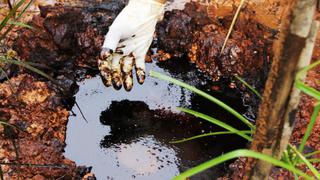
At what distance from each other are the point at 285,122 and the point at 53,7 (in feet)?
9.28

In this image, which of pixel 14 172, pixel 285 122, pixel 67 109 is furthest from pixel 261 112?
pixel 67 109

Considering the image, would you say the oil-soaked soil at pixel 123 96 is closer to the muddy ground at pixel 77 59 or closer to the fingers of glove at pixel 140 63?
the muddy ground at pixel 77 59

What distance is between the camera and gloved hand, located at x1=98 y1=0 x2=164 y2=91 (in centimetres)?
265

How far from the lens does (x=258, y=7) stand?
11.2 ft

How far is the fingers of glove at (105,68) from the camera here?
2.46 metres

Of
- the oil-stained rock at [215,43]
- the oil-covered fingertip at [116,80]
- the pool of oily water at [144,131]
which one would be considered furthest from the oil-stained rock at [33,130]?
the oil-stained rock at [215,43]

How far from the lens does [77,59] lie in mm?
3287

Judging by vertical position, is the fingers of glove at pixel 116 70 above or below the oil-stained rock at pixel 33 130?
above

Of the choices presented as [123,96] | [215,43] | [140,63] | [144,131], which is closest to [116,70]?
[140,63]

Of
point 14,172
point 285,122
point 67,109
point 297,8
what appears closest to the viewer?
point 297,8

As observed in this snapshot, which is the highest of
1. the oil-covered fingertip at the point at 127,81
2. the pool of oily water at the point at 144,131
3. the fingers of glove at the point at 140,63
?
the fingers of glove at the point at 140,63

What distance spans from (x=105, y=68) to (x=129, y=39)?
0.48 m

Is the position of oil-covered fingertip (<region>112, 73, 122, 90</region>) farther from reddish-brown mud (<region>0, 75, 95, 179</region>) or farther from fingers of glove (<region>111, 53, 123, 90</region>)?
reddish-brown mud (<region>0, 75, 95, 179</region>)

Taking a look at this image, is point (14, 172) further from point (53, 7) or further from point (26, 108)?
point (53, 7)
